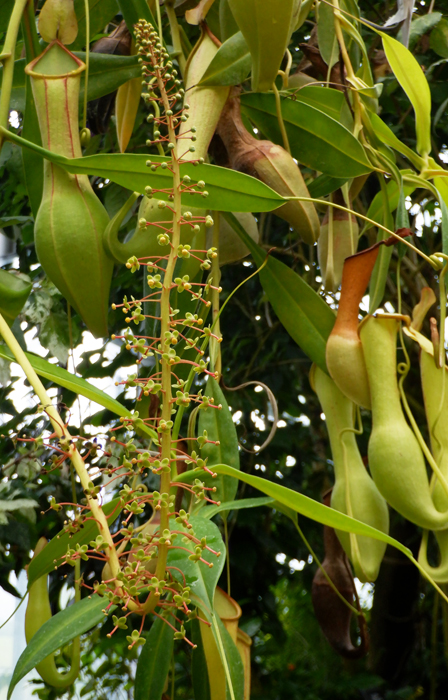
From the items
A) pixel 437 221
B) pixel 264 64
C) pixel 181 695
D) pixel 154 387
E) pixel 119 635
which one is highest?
pixel 264 64

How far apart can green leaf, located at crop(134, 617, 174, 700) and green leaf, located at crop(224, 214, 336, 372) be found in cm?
23

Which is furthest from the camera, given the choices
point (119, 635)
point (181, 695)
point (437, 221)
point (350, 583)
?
point (181, 695)

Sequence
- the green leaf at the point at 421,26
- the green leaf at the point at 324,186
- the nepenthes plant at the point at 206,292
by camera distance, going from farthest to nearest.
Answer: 1. the green leaf at the point at 421,26
2. the green leaf at the point at 324,186
3. the nepenthes plant at the point at 206,292

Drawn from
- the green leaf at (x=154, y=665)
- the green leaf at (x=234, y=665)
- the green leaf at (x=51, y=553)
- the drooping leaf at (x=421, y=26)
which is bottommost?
the green leaf at (x=154, y=665)

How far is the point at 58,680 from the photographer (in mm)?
464

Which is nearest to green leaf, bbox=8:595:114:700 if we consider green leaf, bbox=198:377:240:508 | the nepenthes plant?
the nepenthes plant

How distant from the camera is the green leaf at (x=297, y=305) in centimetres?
52

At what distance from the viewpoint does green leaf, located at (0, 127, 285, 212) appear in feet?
1.32

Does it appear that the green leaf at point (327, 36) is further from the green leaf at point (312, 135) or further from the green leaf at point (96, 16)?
the green leaf at point (96, 16)

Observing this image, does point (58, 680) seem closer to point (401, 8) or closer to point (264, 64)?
point (264, 64)

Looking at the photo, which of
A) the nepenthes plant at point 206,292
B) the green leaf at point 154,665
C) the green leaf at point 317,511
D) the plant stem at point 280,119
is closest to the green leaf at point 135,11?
the nepenthes plant at point 206,292

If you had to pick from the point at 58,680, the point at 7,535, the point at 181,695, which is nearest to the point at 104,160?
the point at 58,680

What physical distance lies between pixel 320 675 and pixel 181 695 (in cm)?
43

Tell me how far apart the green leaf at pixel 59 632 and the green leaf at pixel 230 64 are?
1.22ft
